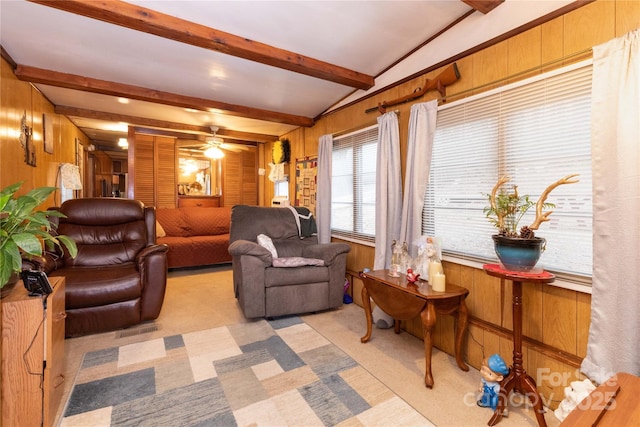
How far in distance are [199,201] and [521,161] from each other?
230 inches

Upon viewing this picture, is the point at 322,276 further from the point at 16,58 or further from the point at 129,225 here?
the point at 16,58

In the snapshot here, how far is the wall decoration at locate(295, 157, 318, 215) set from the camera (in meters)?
4.33

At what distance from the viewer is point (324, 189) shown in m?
3.85

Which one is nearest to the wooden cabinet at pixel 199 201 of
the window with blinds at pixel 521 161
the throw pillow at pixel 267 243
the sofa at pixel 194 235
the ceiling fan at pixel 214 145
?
the sofa at pixel 194 235

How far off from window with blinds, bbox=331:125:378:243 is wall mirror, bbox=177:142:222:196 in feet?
11.3

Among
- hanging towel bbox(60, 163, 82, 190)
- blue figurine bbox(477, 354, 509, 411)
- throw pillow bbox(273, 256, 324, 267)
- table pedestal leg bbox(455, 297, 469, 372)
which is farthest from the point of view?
hanging towel bbox(60, 163, 82, 190)

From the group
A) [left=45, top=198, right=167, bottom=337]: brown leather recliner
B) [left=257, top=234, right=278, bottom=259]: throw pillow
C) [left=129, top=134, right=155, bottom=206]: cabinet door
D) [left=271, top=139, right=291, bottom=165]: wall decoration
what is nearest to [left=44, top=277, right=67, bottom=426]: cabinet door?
[left=45, top=198, right=167, bottom=337]: brown leather recliner

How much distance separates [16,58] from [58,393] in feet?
9.76

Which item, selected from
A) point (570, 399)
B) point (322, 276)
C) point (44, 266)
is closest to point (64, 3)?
point (44, 266)

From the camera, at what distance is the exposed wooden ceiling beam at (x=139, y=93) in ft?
9.44

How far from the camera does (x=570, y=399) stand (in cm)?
138

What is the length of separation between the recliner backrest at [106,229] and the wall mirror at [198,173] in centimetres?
316

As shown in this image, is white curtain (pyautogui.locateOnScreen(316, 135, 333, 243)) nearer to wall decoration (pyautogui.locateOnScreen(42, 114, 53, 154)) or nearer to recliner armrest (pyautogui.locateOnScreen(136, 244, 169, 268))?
recliner armrest (pyautogui.locateOnScreen(136, 244, 169, 268))

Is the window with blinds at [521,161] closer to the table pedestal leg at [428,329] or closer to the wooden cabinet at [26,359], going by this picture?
the table pedestal leg at [428,329]
